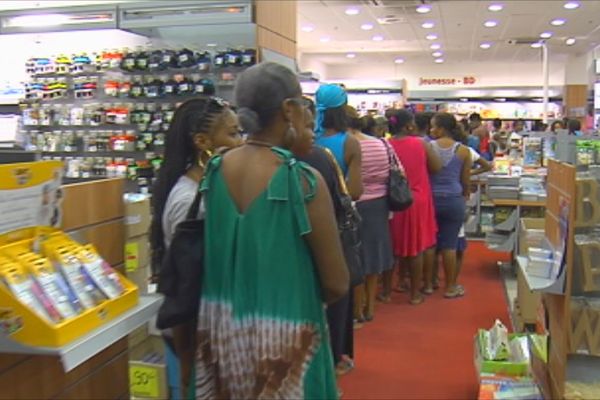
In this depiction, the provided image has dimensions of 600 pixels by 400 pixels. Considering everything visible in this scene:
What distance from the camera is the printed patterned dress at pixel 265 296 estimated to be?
1.74 m

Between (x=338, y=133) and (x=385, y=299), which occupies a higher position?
(x=338, y=133)

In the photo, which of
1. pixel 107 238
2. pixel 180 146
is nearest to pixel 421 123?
pixel 180 146

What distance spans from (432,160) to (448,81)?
16.8 meters

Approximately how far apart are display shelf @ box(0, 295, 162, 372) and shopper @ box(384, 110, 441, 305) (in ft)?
11.1

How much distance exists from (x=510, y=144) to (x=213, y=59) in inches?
222

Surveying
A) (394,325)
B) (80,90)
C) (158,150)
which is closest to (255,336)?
(394,325)

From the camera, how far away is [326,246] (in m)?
1.77

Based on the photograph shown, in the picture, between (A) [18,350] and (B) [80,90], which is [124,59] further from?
(A) [18,350]

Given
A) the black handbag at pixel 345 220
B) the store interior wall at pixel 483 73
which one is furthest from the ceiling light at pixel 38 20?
the store interior wall at pixel 483 73

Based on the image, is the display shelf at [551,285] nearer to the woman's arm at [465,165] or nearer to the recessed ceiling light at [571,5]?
the woman's arm at [465,165]

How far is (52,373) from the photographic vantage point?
214cm

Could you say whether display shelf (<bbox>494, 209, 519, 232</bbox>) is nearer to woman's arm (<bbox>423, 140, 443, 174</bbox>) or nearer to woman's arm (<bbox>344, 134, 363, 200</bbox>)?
woman's arm (<bbox>423, 140, 443, 174</bbox>)

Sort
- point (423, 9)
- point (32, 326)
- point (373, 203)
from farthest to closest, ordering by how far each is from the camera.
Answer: point (423, 9) → point (373, 203) → point (32, 326)

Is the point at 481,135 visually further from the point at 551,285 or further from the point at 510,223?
the point at 551,285
